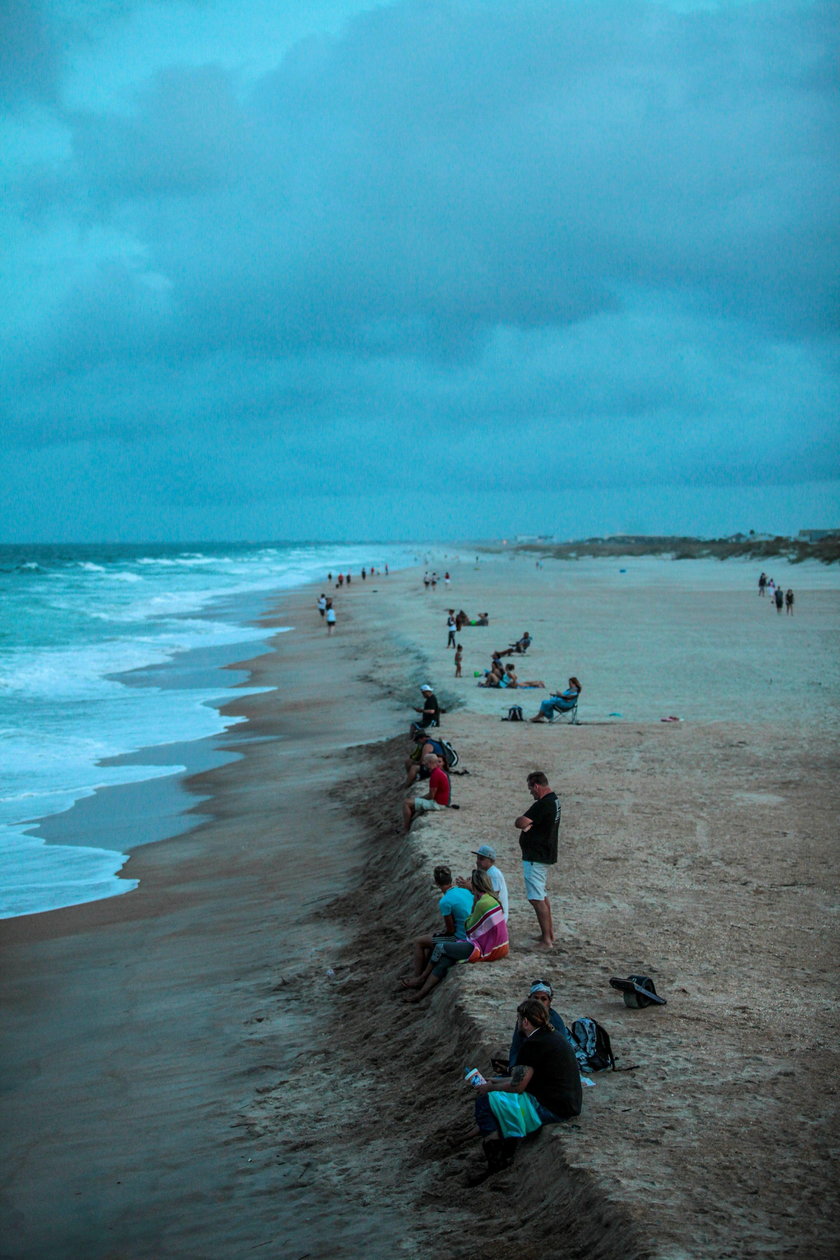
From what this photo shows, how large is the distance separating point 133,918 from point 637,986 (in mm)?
6316

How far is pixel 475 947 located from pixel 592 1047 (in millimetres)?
1944

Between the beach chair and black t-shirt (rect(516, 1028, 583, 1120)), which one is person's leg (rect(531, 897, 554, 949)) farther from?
the beach chair

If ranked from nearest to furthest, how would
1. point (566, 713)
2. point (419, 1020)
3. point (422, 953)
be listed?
point (419, 1020), point (422, 953), point (566, 713)

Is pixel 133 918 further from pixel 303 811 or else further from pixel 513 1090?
pixel 513 1090

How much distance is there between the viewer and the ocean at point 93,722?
516 inches

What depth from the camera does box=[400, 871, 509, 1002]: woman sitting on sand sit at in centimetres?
810

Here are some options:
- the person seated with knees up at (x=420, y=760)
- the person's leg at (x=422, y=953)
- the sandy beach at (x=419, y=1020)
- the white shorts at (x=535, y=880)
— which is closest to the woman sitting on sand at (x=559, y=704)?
the sandy beach at (x=419, y=1020)

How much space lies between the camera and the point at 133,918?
36.6 ft

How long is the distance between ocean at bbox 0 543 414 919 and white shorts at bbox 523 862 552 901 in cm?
606

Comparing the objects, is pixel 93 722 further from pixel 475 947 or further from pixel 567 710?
pixel 475 947

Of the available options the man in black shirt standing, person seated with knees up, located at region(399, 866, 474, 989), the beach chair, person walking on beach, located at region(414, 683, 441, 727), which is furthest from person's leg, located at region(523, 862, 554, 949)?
the beach chair

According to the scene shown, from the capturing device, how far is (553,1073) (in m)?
5.74

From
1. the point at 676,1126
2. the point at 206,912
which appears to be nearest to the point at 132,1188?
the point at 676,1126

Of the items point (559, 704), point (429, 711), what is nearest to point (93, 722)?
point (429, 711)
